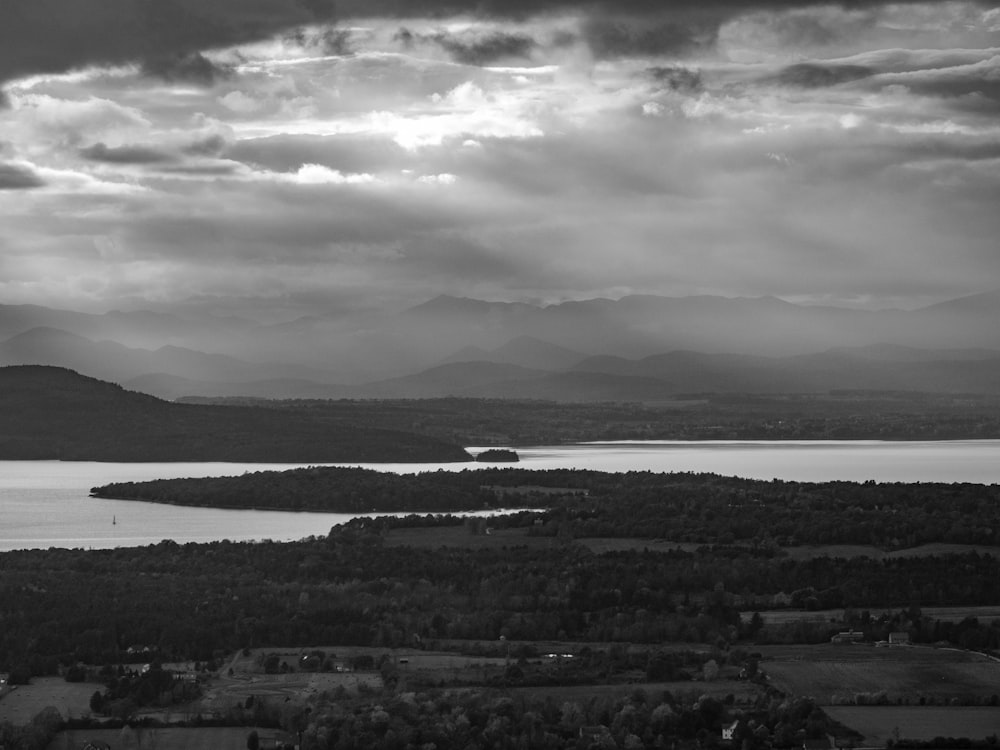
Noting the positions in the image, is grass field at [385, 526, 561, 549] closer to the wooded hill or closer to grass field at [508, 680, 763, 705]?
grass field at [508, 680, 763, 705]

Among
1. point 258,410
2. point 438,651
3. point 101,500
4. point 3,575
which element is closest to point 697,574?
point 438,651

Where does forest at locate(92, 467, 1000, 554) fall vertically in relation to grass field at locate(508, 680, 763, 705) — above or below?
above

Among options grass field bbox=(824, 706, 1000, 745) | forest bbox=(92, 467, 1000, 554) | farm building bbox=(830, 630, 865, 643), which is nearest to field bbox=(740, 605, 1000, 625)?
farm building bbox=(830, 630, 865, 643)

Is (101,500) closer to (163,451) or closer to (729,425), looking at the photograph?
(163,451)

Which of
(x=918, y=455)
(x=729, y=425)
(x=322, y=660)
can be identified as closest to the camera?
(x=322, y=660)

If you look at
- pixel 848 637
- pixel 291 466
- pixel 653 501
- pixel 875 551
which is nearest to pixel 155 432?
pixel 291 466

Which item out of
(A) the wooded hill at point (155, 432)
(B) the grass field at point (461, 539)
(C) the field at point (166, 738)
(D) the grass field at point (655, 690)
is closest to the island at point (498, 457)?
(A) the wooded hill at point (155, 432)

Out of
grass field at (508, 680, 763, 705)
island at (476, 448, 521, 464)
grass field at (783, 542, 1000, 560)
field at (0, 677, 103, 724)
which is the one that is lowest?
field at (0, 677, 103, 724)
